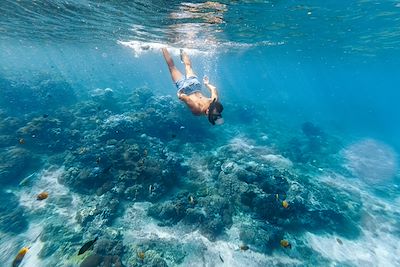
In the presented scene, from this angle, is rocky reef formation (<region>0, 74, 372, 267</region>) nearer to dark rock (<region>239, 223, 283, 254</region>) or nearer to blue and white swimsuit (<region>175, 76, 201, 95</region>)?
dark rock (<region>239, 223, 283, 254</region>)

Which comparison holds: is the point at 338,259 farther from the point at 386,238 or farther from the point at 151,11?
the point at 151,11

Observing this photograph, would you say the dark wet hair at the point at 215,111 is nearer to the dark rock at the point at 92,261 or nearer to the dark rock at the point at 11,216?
the dark rock at the point at 92,261

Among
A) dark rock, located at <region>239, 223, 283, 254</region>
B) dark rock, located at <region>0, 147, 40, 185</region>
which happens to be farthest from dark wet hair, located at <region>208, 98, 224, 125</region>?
dark rock, located at <region>0, 147, 40, 185</region>

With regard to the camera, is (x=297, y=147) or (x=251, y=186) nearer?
(x=251, y=186)

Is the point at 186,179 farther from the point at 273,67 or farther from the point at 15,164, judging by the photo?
the point at 273,67

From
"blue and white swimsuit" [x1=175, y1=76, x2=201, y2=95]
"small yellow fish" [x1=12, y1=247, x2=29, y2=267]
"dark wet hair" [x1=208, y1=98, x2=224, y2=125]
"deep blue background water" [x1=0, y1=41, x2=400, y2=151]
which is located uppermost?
"dark wet hair" [x1=208, y1=98, x2=224, y2=125]

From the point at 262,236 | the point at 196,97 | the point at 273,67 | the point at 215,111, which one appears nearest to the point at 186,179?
the point at 262,236

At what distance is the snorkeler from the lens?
5434 millimetres

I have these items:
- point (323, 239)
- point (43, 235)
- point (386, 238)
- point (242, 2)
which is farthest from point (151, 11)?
point (386, 238)

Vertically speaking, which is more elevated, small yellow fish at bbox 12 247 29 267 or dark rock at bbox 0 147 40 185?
small yellow fish at bbox 12 247 29 267

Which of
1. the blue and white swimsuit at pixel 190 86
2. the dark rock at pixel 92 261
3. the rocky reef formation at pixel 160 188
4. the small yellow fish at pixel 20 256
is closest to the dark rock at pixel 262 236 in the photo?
the rocky reef formation at pixel 160 188

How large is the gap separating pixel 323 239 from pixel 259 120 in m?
23.0

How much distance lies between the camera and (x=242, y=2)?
13914 millimetres

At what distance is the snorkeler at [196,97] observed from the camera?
5434mm
